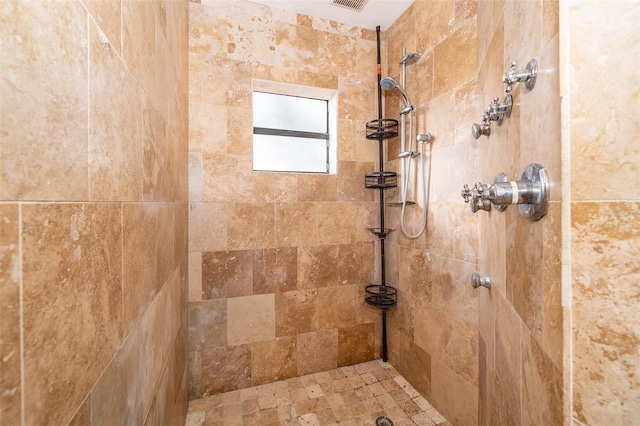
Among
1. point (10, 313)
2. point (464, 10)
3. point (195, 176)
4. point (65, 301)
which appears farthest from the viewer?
point (195, 176)

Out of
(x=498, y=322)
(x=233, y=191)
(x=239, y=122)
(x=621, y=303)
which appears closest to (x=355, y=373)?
(x=498, y=322)

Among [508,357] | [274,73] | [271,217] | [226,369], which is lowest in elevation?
[226,369]

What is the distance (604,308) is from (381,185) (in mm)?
1622

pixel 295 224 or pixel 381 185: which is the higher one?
pixel 381 185

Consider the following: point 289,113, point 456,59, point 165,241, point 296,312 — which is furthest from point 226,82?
point 296,312

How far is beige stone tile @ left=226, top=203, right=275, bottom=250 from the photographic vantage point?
1.79 m

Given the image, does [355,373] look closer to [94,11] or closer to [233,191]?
[233,191]

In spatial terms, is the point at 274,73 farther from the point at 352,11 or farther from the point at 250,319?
the point at 250,319

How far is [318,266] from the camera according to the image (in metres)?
1.96

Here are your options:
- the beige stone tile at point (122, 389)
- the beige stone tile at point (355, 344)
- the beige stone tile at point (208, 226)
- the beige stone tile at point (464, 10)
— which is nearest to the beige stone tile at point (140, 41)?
the beige stone tile at point (122, 389)

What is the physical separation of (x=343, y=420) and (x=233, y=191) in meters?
1.59

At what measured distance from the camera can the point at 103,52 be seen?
1.66 ft

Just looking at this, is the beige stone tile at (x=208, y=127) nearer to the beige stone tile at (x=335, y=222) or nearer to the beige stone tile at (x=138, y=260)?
the beige stone tile at (x=335, y=222)

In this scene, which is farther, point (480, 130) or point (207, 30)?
point (207, 30)
